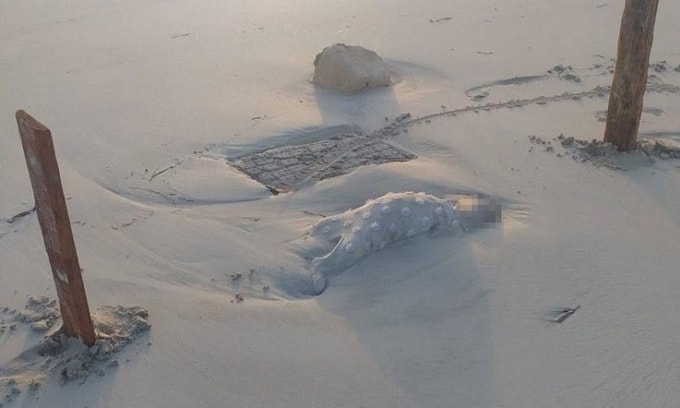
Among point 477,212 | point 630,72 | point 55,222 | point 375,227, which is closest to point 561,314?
point 477,212

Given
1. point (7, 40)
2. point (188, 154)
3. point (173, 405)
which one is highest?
point (7, 40)

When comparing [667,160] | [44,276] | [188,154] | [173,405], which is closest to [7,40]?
[188,154]

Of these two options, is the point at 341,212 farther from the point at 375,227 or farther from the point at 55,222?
the point at 55,222

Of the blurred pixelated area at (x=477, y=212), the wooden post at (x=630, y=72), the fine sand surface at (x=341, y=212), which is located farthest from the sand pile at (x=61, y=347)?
the wooden post at (x=630, y=72)

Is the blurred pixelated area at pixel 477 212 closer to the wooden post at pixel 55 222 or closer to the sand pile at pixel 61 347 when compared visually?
the sand pile at pixel 61 347

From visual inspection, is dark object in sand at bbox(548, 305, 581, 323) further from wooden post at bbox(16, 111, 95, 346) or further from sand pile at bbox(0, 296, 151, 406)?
wooden post at bbox(16, 111, 95, 346)

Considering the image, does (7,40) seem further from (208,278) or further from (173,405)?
(173,405)
